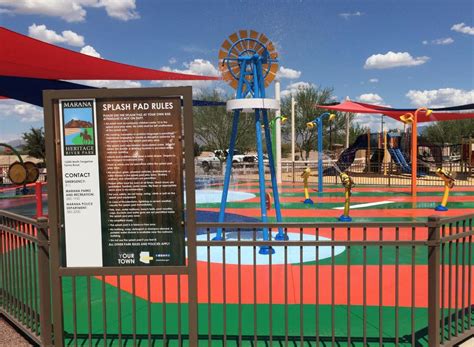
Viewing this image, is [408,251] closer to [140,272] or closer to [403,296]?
[403,296]

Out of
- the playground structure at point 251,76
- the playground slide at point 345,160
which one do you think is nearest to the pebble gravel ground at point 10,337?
the playground structure at point 251,76

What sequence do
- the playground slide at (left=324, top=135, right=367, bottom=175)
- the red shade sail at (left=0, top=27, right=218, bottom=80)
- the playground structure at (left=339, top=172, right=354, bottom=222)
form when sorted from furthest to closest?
Result: the playground slide at (left=324, top=135, right=367, bottom=175), the playground structure at (left=339, top=172, right=354, bottom=222), the red shade sail at (left=0, top=27, right=218, bottom=80)

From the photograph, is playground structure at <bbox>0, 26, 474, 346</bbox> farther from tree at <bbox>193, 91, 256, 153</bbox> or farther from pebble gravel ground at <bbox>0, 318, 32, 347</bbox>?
tree at <bbox>193, 91, 256, 153</bbox>

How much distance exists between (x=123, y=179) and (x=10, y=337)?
2170 mm

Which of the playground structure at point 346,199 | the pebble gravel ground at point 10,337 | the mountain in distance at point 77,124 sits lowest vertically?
the pebble gravel ground at point 10,337

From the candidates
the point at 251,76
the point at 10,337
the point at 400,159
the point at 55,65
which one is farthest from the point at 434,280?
the point at 400,159

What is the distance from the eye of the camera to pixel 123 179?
11.5 feet

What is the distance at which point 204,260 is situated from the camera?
24.5 feet

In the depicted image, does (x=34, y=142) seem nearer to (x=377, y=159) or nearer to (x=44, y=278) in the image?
(x=377, y=159)

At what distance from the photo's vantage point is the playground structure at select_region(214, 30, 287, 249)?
7988 mm

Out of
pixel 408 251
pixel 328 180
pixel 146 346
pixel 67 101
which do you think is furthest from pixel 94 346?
pixel 328 180

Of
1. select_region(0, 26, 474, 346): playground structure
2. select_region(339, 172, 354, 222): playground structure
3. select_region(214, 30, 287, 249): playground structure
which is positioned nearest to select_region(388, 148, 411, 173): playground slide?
select_region(339, 172, 354, 222): playground structure

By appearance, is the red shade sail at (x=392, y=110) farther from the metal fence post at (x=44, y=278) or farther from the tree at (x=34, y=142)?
the tree at (x=34, y=142)

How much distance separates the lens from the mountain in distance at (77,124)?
352 cm
